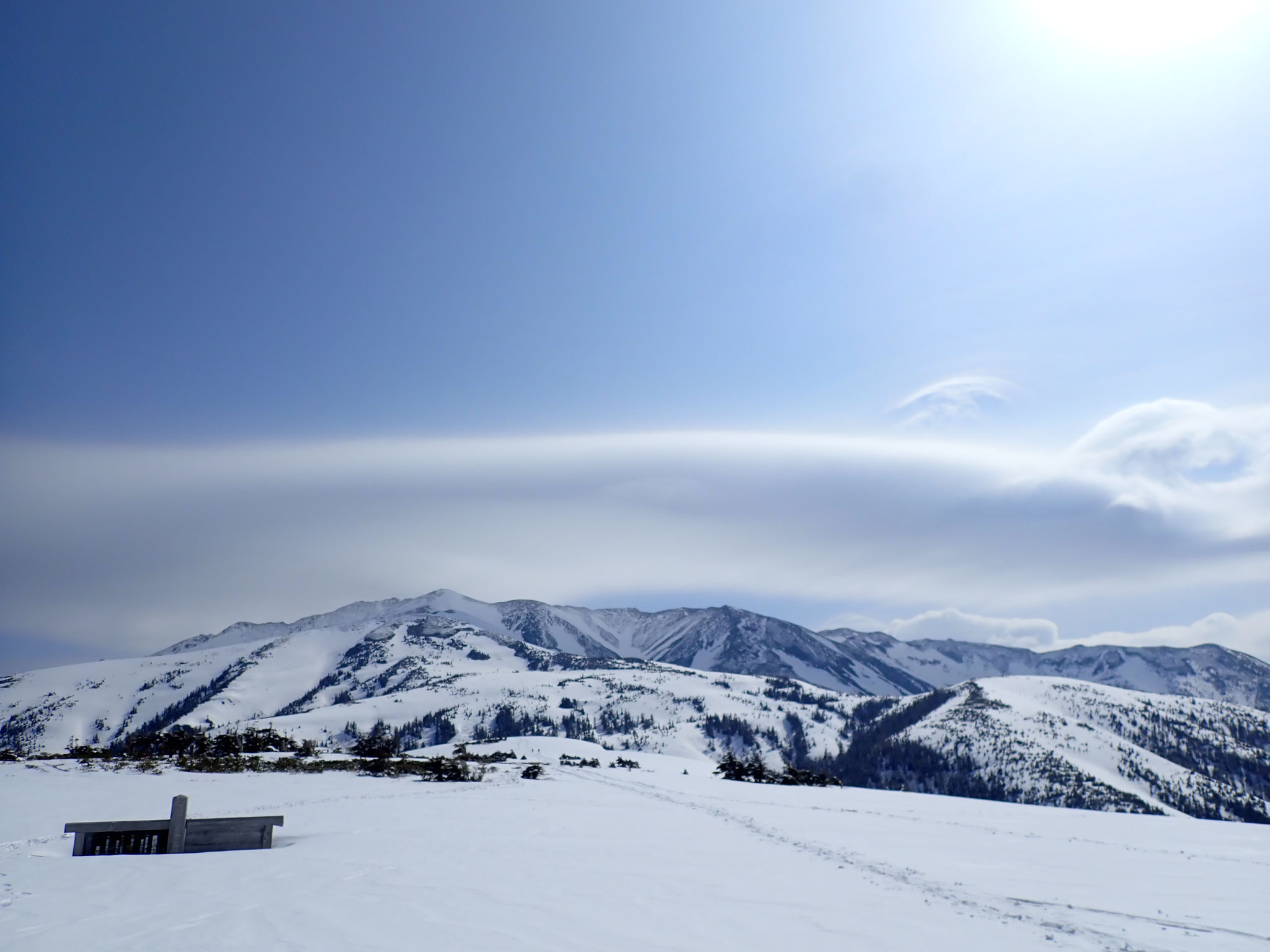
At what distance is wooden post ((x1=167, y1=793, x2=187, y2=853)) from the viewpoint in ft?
59.7

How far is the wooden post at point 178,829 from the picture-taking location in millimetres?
18203

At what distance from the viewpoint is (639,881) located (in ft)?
49.1

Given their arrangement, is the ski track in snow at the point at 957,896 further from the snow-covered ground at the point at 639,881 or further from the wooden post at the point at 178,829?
the wooden post at the point at 178,829

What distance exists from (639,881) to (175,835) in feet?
41.4

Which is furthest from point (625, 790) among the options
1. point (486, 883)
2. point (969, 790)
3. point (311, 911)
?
point (969, 790)

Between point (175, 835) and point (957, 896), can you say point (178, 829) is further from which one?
point (957, 896)

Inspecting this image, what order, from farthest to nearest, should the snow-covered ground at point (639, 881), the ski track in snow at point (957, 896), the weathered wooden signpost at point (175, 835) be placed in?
the weathered wooden signpost at point (175, 835) → the ski track in snow at point (957, 896) → the snow-covered ground at point (639, 881)

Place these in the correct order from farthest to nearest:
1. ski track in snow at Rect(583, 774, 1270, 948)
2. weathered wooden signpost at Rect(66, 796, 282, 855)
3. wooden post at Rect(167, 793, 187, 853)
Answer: wooden post at Rect(167, 793, 187, 853), weathered wooden signpost at Rect(66, 796, 282, 855), ski track in snow at Rect(583, 774, 1270, 948)

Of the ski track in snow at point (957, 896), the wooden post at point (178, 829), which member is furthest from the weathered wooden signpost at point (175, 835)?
the ski track in snow at point (957, 896)

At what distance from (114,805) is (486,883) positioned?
2051 cm

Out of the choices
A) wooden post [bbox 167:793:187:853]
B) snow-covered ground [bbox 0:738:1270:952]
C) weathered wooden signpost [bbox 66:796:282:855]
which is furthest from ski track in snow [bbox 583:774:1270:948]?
wooden post [bbox 167:793:187:853]

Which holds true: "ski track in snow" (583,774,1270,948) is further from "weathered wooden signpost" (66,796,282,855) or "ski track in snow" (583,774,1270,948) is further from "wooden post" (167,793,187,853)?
"wooden post" (167,793,187,853)

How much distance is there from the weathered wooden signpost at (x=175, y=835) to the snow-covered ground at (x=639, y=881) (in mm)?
781

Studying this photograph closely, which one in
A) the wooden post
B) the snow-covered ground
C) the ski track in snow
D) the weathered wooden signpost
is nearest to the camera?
the snow-covered ground
